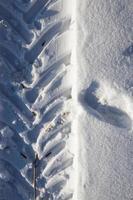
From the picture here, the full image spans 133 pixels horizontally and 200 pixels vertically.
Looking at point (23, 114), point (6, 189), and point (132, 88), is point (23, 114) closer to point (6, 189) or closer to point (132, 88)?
point (6, 189)

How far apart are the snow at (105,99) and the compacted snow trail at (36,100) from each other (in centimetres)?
10

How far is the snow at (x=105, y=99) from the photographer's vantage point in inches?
52.3

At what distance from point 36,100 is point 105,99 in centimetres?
26

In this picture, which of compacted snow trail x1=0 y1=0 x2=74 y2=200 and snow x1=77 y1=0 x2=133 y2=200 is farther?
compacted snow trail x1=0 y1=0 x2=74 y2=200

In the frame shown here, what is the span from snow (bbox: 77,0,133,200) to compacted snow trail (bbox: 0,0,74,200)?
10 centimetres

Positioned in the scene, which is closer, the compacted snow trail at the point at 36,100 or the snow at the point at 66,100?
the snow at the point at 66,100

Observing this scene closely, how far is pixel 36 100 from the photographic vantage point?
1.50 m

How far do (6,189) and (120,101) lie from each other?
508mm

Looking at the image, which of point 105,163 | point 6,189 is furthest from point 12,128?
point 105,163

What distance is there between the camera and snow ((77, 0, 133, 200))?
4.36ft

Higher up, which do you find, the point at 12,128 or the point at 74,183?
the point at 12,128

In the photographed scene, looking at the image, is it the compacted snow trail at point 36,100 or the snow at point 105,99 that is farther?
the compacted snow trail at point 36,100

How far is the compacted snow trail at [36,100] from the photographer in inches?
57.7

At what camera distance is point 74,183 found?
4.79ft
